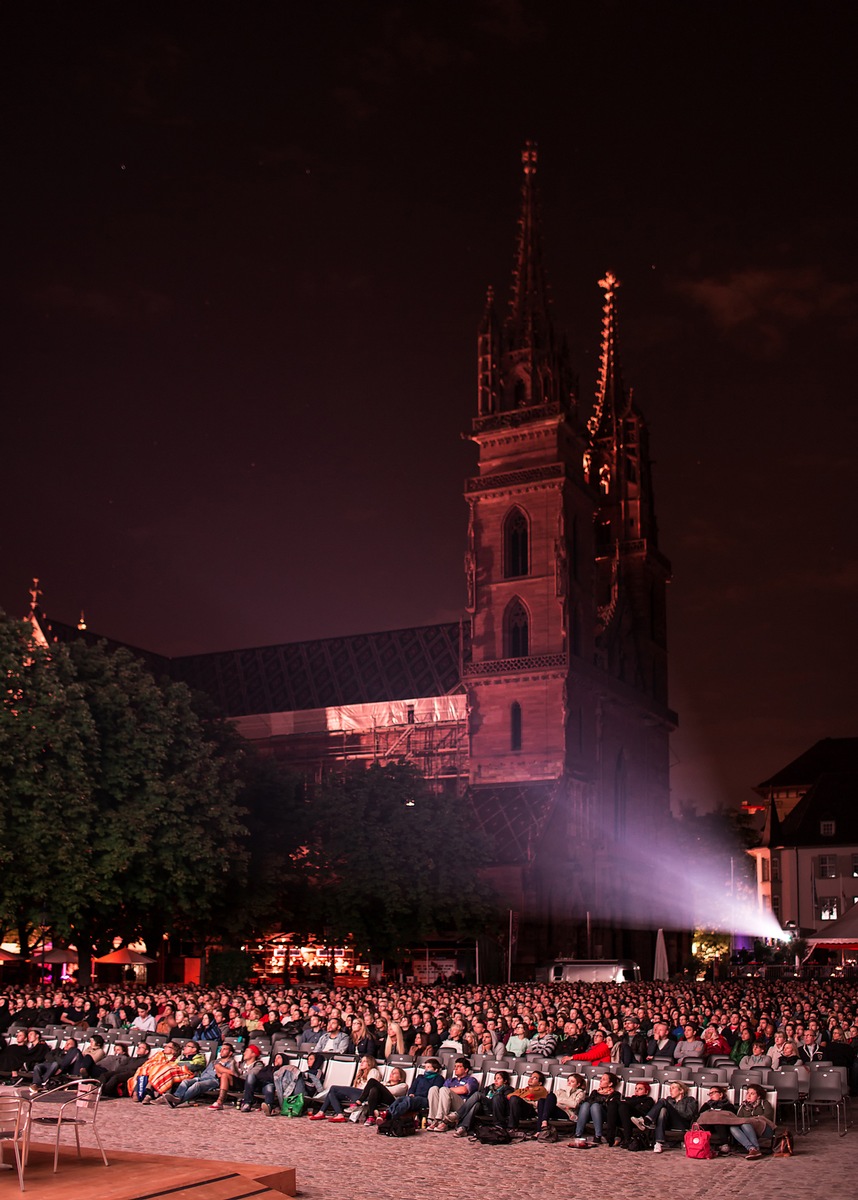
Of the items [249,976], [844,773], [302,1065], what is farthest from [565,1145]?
[844,773]

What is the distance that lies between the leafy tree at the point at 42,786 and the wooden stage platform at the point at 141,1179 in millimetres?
22528

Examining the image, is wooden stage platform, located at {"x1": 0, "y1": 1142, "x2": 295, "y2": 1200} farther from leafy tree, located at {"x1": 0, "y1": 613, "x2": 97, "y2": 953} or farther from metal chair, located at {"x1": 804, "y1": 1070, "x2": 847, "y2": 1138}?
leafy tree, located at {"x1": 0, "y1": 613, "x2": 97, "y2": 953}

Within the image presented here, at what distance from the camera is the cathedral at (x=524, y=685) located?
75875 mm

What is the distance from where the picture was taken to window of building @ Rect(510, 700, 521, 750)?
78.9m

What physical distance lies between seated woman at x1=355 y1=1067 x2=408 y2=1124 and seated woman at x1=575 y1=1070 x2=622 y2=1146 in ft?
10.3

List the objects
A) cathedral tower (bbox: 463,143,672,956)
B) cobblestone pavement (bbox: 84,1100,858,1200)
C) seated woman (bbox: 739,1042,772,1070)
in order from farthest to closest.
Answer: cathedral tower (bbox: 463,143,672,956), seated woman (bbox: 739,1042,772,1070), cobblestone pavement (bbox: 84,1100,858,1200)

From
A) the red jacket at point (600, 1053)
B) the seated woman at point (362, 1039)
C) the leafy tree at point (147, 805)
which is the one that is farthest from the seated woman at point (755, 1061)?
the leafy tree at point (147, 805)

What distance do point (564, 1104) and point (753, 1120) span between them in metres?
2.97

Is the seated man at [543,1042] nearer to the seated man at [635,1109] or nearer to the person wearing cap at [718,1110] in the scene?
the seated man at [635,1109]

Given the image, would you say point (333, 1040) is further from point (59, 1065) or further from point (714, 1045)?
point (714, 1045)

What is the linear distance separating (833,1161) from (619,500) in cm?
8496

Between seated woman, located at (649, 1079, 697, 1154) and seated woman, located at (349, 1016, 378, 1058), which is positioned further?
seated woman, located at (349, 1016, 378, 1058)

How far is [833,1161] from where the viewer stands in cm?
1877

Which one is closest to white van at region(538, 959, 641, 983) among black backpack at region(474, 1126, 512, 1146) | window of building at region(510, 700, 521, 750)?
window of building at region(510, 700, 521, 750)
